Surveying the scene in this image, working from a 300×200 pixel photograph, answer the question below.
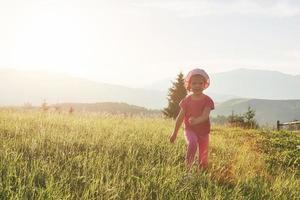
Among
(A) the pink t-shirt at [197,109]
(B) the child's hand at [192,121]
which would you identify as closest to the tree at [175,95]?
(A) the pink t-shirt at [197,109]

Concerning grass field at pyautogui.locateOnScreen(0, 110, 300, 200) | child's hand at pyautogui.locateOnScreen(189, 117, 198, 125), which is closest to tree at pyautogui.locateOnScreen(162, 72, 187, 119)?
grass field at pyautogui.locateOnScreen(0, 110, 300, 200)

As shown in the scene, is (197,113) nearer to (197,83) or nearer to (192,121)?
(192,121)

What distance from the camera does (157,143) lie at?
8344mm

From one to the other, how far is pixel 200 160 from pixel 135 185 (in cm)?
202

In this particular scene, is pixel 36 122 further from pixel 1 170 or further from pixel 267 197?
pixel 267 197

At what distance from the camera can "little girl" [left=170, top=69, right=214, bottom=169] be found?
712 centimetres

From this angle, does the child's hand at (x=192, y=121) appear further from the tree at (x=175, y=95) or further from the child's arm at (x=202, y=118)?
the tree at (x=175, y=95)

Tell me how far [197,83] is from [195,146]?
115 centimetres

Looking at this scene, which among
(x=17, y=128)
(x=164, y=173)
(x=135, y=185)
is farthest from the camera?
(x=17, y=128)

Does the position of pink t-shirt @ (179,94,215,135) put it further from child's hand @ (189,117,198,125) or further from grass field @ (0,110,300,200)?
grass field @ (0,110,300,200)

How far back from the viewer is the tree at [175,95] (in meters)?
53.6

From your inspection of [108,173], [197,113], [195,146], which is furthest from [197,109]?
[108,173]

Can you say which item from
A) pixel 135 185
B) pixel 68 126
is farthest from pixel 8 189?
pixel 68 126

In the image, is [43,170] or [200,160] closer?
[43,170]
